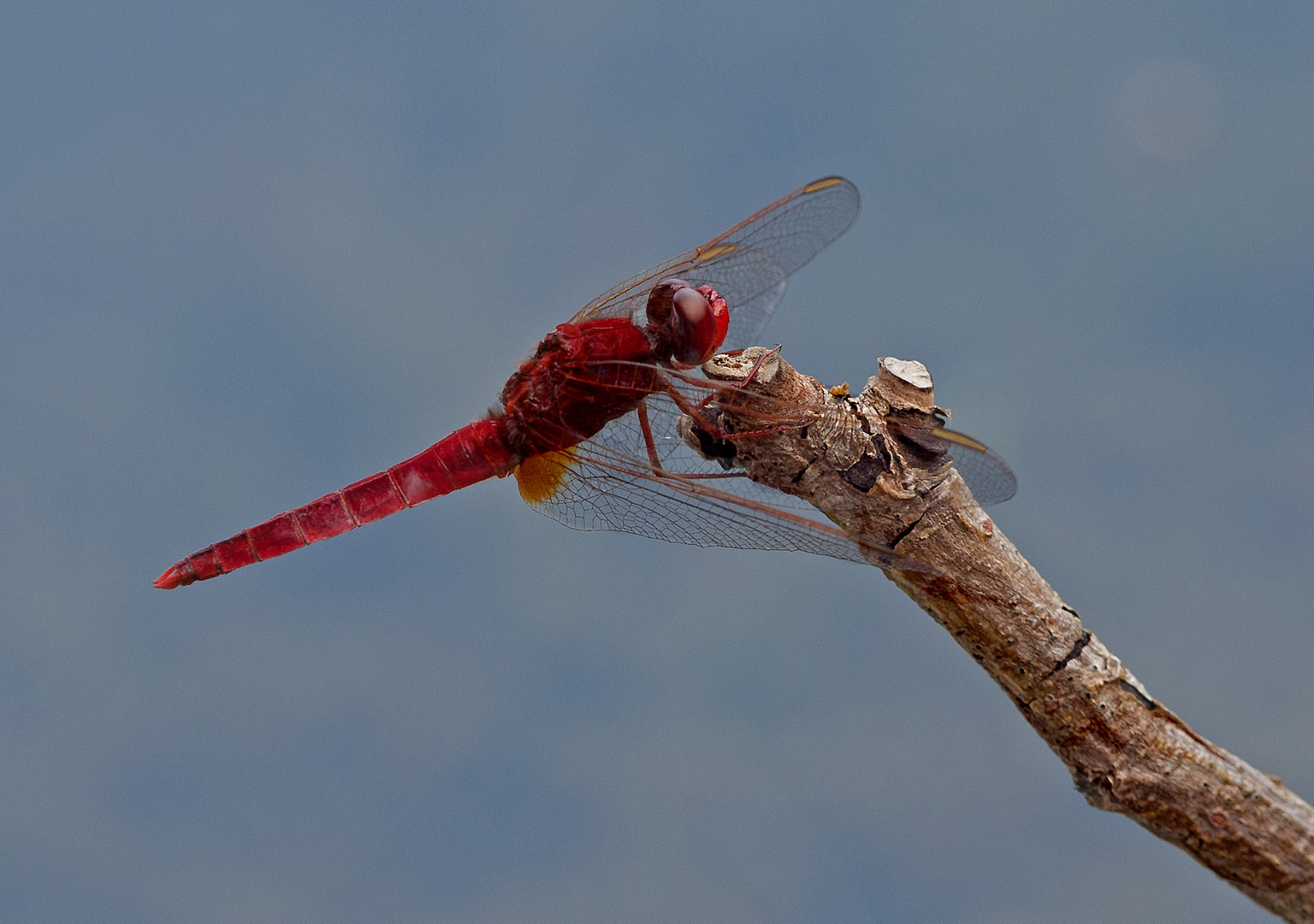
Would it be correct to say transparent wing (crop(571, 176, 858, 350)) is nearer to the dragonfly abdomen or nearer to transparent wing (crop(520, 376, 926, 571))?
transparent wing (crop(520, 376, 926, 571))

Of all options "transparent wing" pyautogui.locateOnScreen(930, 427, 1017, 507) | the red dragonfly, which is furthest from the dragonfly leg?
"transparent wing" pyautogui.locateOnScreen(930, 427, 1017, 507)

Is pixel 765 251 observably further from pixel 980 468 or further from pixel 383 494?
pixel 383 494

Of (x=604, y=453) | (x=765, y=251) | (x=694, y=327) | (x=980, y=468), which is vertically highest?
(x=765, y=251)

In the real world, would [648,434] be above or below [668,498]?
above

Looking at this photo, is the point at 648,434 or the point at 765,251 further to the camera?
the point at 765,251

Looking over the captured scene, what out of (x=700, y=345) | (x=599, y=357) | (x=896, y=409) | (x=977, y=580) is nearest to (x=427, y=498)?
(x=599, y=357)

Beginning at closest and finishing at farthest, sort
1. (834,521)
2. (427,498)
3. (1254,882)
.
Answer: (1254,882), (834,521), (427,498)

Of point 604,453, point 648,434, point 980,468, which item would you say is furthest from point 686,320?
point 980,468

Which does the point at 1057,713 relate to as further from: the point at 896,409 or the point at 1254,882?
the point at 896,409
